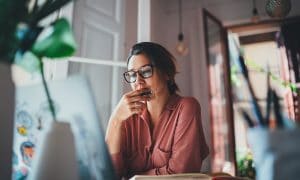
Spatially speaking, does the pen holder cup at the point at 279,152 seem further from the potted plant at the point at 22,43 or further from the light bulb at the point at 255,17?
the light bulb at the point at 255,17

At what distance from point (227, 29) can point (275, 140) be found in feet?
6.36

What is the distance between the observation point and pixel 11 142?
38 centimetres

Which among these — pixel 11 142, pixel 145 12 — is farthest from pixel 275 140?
pixel 145 12

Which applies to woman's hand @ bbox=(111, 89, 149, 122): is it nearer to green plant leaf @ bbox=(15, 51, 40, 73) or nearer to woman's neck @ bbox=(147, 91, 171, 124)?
woman's neck @ bbox=(147, 91, 171, 124)

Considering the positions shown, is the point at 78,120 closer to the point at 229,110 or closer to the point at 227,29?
the point at 229,110

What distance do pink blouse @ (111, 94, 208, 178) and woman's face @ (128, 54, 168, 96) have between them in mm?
70

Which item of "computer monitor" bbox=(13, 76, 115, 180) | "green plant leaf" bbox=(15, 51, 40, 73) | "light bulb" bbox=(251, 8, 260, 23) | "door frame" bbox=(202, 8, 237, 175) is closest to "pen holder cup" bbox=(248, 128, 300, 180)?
"computer monitor" bbox=(13, 76, 115, 180)

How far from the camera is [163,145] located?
807 mm

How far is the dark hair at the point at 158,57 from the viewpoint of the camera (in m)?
0.88

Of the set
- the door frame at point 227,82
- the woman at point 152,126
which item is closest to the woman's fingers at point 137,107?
the woman at point 152,126

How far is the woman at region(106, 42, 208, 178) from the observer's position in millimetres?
780

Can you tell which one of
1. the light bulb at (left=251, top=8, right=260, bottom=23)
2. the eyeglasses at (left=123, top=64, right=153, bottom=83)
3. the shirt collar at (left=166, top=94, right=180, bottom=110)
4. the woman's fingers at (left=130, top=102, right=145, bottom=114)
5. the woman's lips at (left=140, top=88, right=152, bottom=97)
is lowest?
the woman's fingers at (left=130, top=102, right=145, bottom=114)

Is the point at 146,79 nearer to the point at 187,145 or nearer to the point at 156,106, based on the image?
the point at 156,106

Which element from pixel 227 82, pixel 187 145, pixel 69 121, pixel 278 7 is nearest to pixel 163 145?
pixel 187 145
